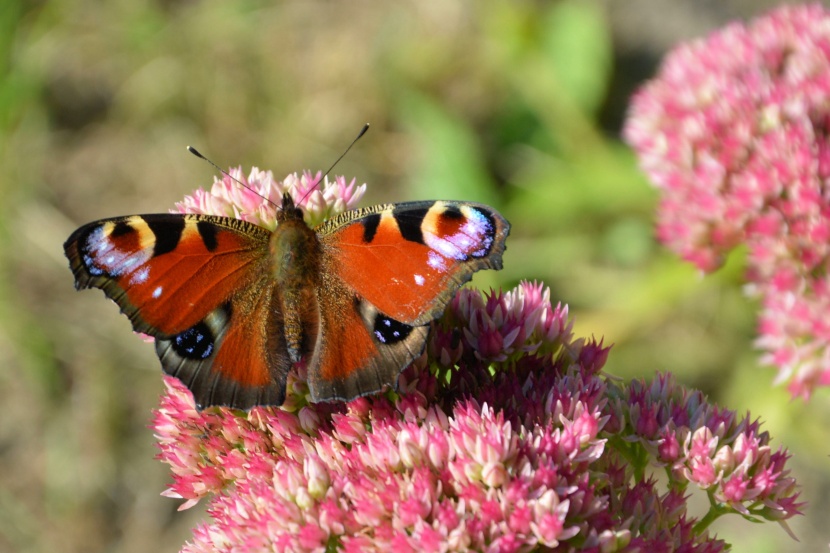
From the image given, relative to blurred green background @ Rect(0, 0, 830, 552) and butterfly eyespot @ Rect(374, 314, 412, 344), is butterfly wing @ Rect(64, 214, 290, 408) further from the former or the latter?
blurred green background @ Rect(0, 0, 830, 552)

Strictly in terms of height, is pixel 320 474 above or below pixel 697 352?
below

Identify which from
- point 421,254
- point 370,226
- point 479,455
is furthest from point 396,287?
point 479,455

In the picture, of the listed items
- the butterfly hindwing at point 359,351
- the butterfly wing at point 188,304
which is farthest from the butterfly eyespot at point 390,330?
the butterfly wing at point 188,304

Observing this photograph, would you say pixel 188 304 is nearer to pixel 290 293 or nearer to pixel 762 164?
pixel 290 293

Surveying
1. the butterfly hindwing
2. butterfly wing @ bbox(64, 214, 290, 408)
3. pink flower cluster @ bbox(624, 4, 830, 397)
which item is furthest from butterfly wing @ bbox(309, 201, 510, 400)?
pink flower cluster @ bbox(624, 4, 830, 397)

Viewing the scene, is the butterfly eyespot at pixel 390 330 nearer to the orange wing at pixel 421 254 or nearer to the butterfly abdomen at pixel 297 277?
the orange wing at pixel 421 254

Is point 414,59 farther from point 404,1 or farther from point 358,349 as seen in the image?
point 358,349

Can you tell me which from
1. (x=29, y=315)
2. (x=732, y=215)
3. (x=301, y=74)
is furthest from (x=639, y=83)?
(x=29, y=315)
